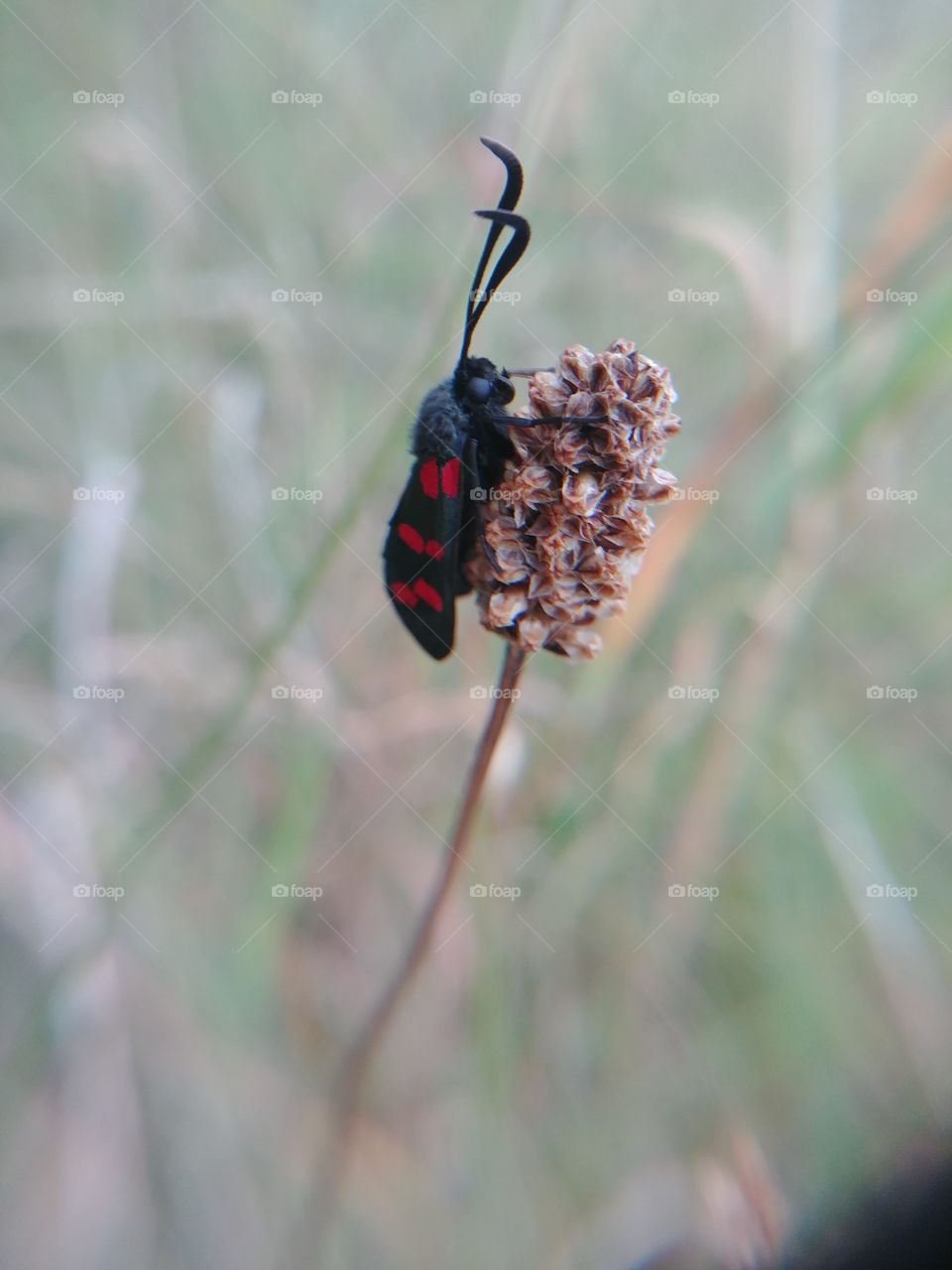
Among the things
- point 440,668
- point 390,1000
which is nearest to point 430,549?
point 390,1000

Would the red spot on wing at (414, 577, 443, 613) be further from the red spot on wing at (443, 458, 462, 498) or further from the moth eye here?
the moth eye

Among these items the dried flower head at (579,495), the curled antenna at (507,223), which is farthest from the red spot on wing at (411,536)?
the curled antenna at (507,223)

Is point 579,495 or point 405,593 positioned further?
point 405,593

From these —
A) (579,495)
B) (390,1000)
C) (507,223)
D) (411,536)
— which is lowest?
(390,1000)

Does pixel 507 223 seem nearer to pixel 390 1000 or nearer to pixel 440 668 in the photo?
pixel 390 1000

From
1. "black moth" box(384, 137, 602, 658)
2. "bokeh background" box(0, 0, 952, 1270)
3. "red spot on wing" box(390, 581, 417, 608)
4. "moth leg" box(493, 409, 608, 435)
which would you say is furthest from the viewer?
"bokeh background" box(0, 0, 952, 1270)

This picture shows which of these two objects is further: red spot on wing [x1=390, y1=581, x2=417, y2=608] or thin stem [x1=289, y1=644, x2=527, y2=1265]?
red spot on wing [x1=390, y1=581, x2=417, y2=608]

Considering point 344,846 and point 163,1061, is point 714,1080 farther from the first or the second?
point 163,1061

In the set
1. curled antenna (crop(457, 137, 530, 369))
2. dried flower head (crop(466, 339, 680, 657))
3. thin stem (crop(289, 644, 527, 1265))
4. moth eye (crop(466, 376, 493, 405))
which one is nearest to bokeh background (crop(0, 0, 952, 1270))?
thin stem (crop(289, 644, 527, 1265))
